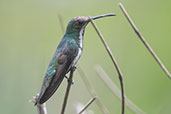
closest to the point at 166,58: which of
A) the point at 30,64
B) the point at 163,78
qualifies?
the point at 163,78

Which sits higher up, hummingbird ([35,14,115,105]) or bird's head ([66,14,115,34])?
bird's head ([66,14,115,34])

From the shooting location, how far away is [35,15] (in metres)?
6.16

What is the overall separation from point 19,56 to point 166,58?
6.50 ft

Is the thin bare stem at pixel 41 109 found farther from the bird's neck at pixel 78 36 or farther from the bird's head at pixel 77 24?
the bird's head at pixel 77 24

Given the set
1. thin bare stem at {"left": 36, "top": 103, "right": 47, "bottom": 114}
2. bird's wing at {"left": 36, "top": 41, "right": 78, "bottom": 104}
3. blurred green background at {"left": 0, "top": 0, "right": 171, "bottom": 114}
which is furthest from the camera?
blurred green background at {"left": 0, "top": 0, "right": 171, "bottom": 114}

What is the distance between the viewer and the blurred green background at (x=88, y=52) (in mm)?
3367

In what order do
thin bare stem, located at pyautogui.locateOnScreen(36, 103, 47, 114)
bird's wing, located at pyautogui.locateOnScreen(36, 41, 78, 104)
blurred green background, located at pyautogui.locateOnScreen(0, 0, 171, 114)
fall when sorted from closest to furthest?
1. thin bare stem, located at pyautogui.locateOnScreen(36, 103, 47, 114)
2. bird's wing, located at pyautogui.locateOnScreen(36, 41, 78, 104)
3. blurred green background, located at pyautogui.locateOnScreen(0, 0, 171, 114)

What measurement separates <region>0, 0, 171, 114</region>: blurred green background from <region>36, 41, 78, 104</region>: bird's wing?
0.09m

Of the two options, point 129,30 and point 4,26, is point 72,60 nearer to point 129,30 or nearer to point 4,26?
point 129,30

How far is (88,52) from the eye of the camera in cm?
521

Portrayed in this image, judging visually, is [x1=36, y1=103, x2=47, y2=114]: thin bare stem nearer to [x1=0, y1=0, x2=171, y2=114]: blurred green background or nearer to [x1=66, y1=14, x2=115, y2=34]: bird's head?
[x1=0, y1=0, x2=171, y2=114]: blurred green background

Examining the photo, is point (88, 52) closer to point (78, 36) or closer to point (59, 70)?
point (78, 36)

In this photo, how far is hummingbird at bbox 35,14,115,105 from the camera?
223 centimetres

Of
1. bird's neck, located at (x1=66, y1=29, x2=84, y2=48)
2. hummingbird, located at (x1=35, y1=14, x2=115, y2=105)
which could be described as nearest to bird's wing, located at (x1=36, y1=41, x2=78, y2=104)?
hummingbird, located at (x1=35, y1=14, x2=115, y2=105)
